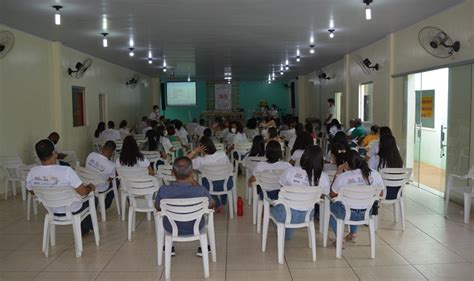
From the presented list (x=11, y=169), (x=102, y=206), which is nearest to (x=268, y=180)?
(x=102, y=206)

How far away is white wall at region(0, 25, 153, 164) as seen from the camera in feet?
26.8

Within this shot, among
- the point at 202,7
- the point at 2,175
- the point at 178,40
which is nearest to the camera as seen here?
the point at 202,7

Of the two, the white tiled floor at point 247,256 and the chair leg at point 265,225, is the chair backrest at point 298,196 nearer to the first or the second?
the chair leg at point 265,225

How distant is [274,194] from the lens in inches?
214

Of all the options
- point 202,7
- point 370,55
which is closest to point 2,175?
point 202,7

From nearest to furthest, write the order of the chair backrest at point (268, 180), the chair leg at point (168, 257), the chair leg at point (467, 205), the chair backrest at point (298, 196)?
the chair leg at point (168, 257) → the chair backrest at point (298, 196) → the chair backrest at point (268, 180) → the chair leg at point (467, 205)

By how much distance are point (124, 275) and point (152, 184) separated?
1.45 metres

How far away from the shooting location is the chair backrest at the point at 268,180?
209 inches

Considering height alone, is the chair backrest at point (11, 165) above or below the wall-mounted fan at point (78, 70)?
below

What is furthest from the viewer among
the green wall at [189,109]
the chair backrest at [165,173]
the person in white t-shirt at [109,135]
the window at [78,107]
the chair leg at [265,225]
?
the green wall at [189,109]

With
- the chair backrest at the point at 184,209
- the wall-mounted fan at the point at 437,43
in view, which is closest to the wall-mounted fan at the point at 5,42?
the chair backrest at the point at 184,209

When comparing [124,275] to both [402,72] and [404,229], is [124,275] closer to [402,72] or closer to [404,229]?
[404,229]

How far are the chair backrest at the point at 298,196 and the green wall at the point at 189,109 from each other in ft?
77.1

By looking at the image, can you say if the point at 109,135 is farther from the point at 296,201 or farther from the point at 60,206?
the point at 296,201
